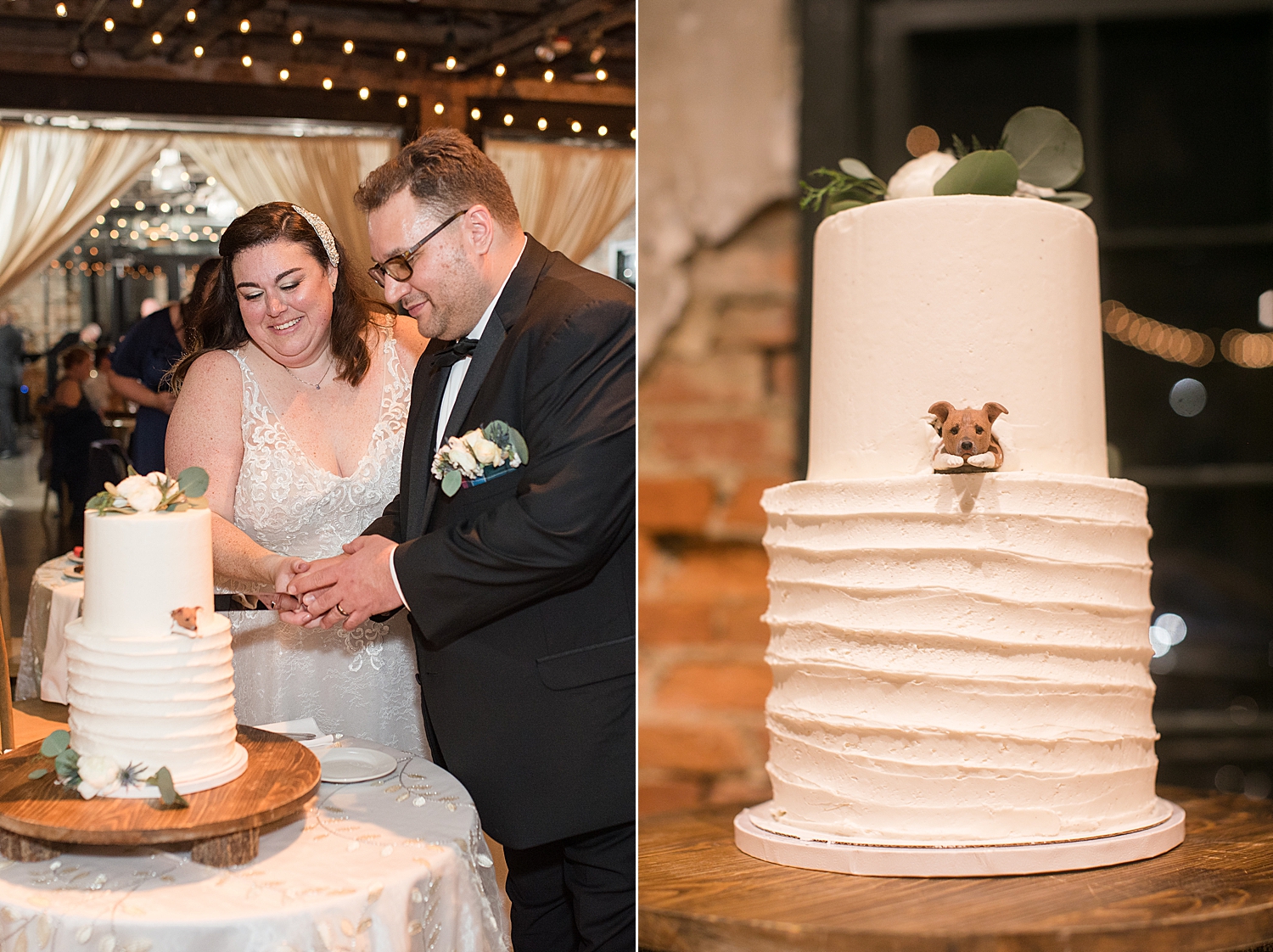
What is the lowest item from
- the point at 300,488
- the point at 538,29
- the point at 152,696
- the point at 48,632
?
the point at 48,632

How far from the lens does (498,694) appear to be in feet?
6.10

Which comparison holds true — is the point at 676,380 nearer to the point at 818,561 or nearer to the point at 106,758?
the point at 818,561

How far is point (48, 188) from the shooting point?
6418 mm

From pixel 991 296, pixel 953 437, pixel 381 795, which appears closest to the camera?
pixel 953 437

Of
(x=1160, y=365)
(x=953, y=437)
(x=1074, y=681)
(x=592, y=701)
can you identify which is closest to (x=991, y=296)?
(x=953, y=437)

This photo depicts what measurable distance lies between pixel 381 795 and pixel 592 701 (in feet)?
1.18

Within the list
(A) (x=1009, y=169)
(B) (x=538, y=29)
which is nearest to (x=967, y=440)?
(A) (x=1009, y=169)

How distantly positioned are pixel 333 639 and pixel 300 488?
39 centimetres

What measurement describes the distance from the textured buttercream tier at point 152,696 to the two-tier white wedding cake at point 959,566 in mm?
786

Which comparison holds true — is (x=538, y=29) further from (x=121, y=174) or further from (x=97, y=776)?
(x=97, y=776)

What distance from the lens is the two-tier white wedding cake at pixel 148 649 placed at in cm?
150

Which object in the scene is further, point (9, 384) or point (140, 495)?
point (9, 384)

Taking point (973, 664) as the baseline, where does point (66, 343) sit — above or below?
above

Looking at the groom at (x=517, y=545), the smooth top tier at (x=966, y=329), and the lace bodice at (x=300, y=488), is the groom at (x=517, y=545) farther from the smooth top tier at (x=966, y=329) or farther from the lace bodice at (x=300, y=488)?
the lace bodice at (x=300, y=488)
